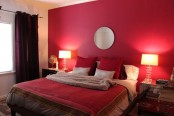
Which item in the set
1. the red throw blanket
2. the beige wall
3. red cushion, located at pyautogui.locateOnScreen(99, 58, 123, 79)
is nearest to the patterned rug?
the beige wall

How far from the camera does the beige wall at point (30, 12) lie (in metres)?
3.62

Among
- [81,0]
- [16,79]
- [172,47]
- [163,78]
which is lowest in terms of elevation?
[16,79]

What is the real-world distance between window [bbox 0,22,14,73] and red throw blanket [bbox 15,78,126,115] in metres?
1.50

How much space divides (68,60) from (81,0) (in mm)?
1706

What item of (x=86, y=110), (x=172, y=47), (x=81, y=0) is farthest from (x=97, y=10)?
(x=86, y=110)

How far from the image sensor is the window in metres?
3.66

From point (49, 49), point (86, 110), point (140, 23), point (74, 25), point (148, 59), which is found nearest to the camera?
point (86, 110)

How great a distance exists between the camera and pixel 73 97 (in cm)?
204

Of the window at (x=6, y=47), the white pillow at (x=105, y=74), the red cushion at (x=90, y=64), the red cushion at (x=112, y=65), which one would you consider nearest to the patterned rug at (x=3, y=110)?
the window at (x=6, y=47)

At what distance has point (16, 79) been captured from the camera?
3854mm

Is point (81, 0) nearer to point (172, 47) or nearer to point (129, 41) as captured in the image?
point (129, 41)

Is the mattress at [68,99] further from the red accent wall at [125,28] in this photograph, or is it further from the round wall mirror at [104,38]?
the round wall mirror at [104,38]

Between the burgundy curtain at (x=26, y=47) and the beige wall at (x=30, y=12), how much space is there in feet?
0.59

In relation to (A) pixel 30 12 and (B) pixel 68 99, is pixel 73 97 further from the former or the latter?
(A) pixel 30 12
